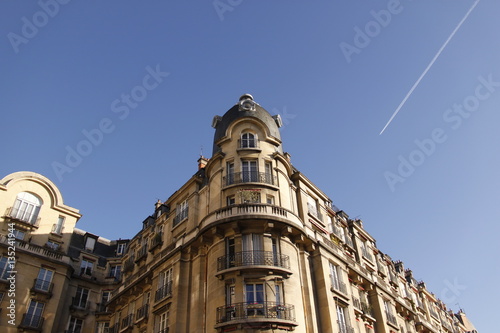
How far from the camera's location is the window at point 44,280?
3538cm

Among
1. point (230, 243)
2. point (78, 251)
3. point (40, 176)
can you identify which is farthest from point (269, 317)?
point (40, 176)

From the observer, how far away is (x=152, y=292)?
100 feet

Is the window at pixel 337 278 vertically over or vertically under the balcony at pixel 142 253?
under

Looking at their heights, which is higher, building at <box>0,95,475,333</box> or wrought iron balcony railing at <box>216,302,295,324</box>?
building at <box>0,95,475,333</box>

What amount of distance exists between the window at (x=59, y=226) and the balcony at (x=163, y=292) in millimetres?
16077

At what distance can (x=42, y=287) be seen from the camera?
117 ft

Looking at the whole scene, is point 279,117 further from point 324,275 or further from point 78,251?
point 78,251

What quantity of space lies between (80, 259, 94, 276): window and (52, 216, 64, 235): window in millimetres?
3948

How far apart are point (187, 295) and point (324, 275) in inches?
363

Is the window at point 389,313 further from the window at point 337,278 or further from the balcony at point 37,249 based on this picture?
the balcony at point 37,249

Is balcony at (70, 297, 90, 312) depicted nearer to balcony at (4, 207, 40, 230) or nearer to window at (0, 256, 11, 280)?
window at (0, 256, 11, 280)

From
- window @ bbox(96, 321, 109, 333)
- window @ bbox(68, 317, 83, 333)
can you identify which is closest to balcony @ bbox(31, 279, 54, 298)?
window @ bbox(68, 317, 83, 333)

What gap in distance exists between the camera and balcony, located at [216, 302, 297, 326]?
2261 cm

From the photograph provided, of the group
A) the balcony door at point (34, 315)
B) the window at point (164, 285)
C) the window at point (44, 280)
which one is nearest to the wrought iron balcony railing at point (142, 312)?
the window at point (164, 285)
